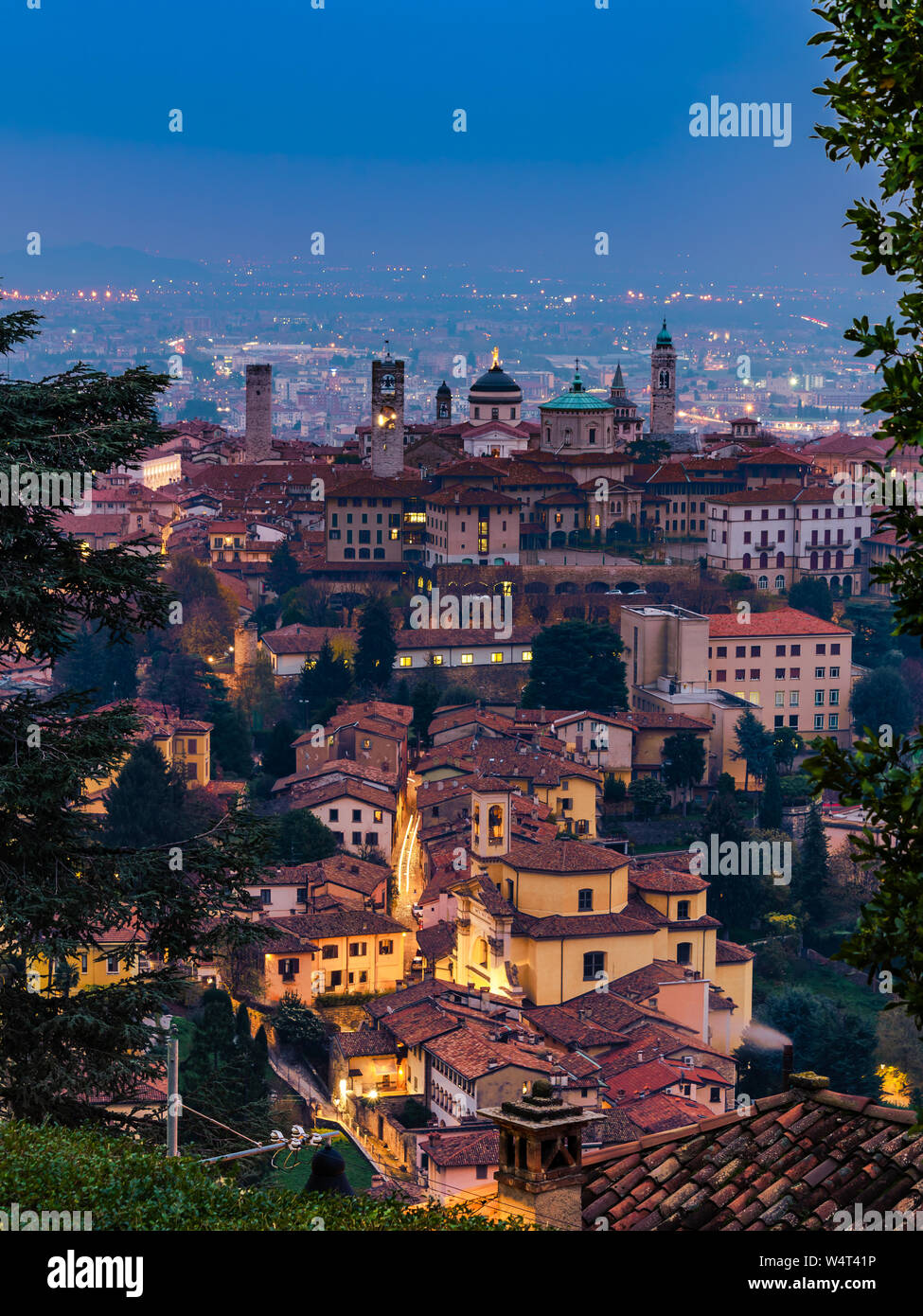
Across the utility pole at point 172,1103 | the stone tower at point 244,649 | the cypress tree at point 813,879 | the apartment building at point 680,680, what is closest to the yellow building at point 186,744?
the stone tower at point 244,649

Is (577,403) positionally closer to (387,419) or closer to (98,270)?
(387,419)

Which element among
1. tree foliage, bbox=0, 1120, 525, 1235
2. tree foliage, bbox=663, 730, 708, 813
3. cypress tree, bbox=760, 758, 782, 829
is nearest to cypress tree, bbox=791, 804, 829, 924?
cypress tree, bbox=760, 758, 782, 829

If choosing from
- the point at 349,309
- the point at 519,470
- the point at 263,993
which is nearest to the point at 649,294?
the point at 349,309

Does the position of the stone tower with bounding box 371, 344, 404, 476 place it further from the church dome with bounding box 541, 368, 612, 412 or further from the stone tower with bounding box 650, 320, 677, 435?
the stone tower with bounding box 650, 320, 677, 435

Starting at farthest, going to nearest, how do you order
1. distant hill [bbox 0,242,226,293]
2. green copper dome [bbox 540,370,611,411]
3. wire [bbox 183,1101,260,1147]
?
distant hill [bbox 0,242,226,293], green copper dome [bbox 540,370,611,411], wire [bbox 183,1101,260,1147]

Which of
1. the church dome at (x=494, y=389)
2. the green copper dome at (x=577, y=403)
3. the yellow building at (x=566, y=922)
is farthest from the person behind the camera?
the church dome at (x=494, y=389)

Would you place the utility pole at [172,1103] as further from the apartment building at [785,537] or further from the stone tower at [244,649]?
the apartment building at [785,537]
